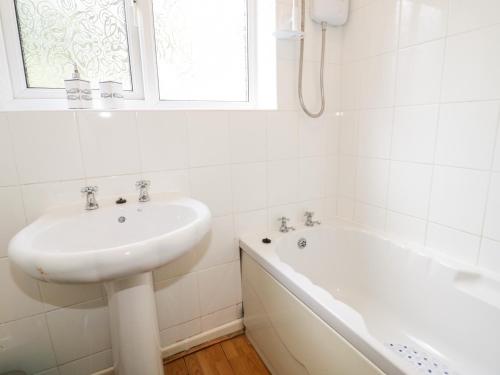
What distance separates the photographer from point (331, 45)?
4.91ft

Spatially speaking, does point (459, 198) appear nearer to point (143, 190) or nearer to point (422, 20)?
point (422, 20)

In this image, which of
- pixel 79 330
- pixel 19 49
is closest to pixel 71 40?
pixel 19 49

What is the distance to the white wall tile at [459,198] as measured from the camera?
1.03 m

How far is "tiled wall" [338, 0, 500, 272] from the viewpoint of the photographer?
985 millimetres

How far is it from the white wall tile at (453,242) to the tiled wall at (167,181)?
0.60 metres

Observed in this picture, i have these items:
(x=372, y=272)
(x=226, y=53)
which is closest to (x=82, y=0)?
(x=226, y=53)

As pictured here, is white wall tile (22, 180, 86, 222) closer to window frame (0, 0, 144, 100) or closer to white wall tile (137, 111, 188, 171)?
white wall tile (137, 111, 188, 171)

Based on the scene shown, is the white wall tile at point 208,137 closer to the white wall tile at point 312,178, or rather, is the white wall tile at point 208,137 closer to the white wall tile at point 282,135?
the white wall tile at point 282,135

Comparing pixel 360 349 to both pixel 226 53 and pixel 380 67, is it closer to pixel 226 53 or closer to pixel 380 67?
pixel 380 67

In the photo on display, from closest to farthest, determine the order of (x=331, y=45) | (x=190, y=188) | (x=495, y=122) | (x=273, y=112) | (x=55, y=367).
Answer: (x=495, y=122) < (x=55, y=367) < (x=190, y=188) < (x=273, y=112) < (x=331, y=45)

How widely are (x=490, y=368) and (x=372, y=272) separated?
21.3 inches

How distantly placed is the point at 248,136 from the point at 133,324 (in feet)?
2.98

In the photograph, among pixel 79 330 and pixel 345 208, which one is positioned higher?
pixel 345 208

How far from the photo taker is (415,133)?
4.00 feet
